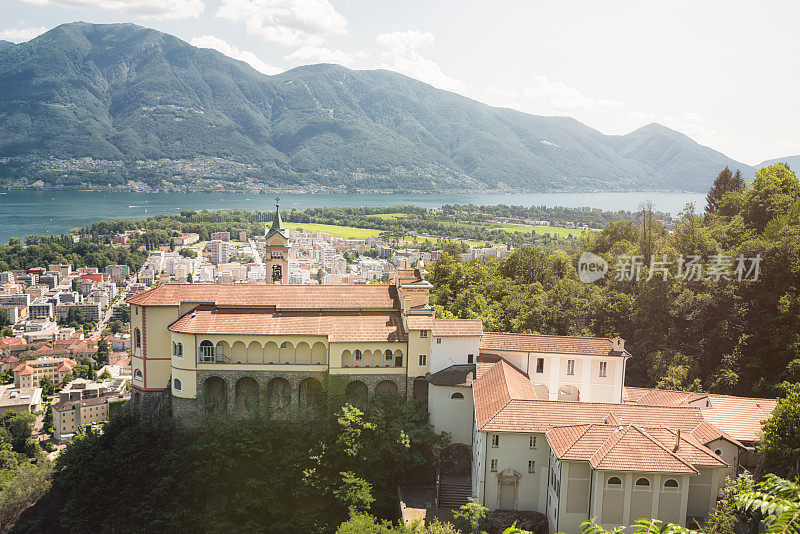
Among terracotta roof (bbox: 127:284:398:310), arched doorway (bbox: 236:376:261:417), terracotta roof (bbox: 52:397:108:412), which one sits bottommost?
terracotta roof (bbox: 52:397:108:412)

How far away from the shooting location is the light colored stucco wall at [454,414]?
26.9 metres

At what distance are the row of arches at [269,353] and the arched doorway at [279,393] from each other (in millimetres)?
1080

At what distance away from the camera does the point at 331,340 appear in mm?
28062

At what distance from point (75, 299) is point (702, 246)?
10532cm

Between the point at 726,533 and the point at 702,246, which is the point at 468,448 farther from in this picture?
the point at 702,246

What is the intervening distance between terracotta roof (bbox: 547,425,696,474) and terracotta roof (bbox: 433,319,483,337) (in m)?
7.81

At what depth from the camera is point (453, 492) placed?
963 inches

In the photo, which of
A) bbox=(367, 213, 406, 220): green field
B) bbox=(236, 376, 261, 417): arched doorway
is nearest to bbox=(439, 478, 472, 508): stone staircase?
bbox=(236, 376, 261, 417): arched doorway

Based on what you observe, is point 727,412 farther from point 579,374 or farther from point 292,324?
point 292,324

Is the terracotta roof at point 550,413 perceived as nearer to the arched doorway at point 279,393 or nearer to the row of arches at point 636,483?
the row of arches at point 636,483

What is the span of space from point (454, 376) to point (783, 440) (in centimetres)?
1244

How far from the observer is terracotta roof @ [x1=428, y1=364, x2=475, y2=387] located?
26969 millimetres

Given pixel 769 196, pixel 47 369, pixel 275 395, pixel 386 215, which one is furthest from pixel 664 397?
pixel 386 215

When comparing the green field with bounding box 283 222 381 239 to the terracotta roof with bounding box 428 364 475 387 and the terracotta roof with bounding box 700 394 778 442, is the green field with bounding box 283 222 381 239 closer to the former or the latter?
the terracotta roof with bounding box 428 364 475 387
